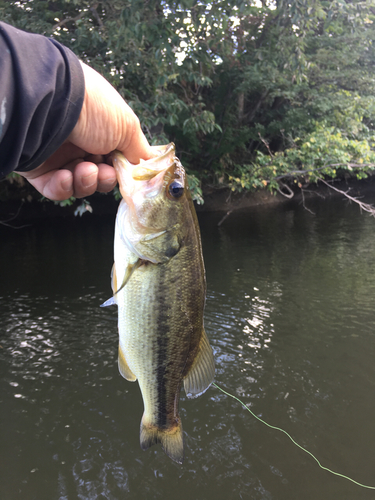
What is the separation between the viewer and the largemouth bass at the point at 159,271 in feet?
5.42

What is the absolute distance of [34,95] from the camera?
116cm

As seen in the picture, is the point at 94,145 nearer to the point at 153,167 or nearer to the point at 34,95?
the point at 153,167

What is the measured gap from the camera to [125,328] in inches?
69.3

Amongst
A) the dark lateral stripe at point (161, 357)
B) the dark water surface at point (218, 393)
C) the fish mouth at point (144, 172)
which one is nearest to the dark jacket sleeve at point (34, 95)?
the fish mouth at point (144, 172)

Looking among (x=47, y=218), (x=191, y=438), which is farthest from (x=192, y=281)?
(x=47, y=218)

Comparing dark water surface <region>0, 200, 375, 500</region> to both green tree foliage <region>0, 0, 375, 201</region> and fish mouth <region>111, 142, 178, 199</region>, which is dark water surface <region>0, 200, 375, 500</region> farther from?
green tree foliage <region>0, 0, 375, 201</region>

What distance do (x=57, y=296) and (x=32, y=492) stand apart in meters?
5.07

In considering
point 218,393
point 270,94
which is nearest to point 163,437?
point 218,393

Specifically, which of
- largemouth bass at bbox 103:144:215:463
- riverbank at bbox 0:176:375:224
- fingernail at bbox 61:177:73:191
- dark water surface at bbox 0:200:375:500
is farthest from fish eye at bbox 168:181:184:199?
riverbank at bbox 0:176:375:224

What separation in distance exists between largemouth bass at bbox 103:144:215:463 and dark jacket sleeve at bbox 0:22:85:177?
39cm

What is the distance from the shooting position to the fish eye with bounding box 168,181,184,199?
163 cm

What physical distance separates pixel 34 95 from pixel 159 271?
33.8 inches

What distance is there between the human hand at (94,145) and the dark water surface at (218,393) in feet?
11.1

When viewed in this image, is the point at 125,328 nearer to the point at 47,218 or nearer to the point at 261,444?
the point at 261,444
